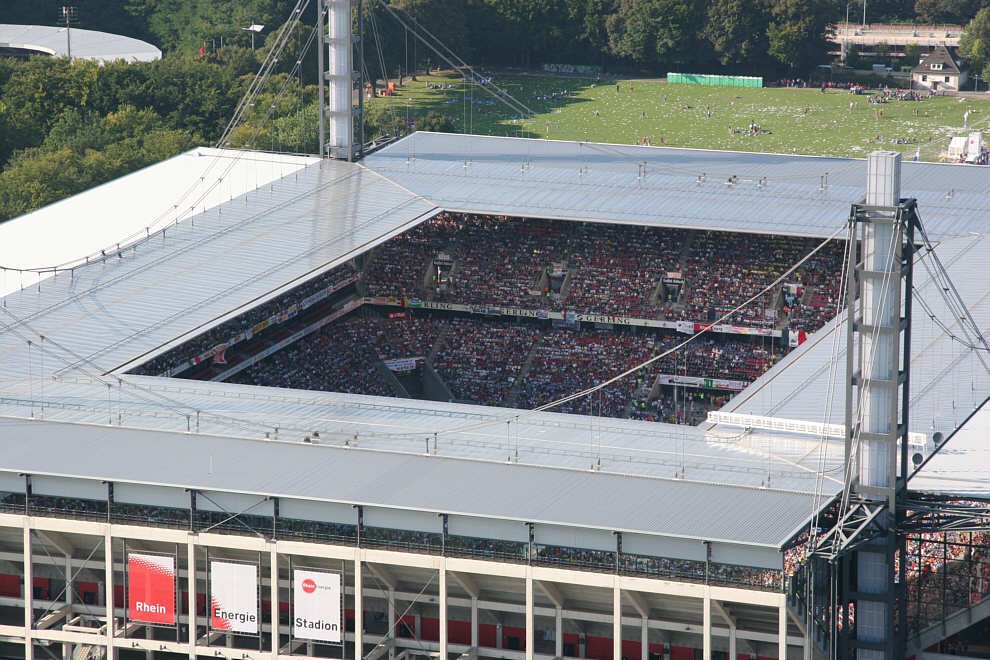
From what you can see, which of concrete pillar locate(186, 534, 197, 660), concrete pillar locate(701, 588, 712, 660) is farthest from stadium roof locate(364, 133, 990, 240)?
concrete pillar locate(186, 534, 197, 660)

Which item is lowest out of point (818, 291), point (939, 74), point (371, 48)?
point (818, 291)

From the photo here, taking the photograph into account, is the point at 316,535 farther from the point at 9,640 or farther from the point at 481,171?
the point at 481,171

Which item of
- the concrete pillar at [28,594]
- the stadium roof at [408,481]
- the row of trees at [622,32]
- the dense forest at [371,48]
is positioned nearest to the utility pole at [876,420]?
the stadium roof at [408,481]

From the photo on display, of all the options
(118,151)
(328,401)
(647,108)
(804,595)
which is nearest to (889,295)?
(804,595)

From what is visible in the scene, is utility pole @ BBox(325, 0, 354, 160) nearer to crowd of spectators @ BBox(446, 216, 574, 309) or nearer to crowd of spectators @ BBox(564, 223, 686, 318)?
crowd of spectators @ BBox(446, 216, 574, 309)

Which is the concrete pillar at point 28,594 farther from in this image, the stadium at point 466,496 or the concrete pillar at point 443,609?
the concrete pillar at point 443,609

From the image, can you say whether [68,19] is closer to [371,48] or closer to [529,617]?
[371,48]

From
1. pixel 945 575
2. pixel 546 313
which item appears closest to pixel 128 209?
pixel 546 313
